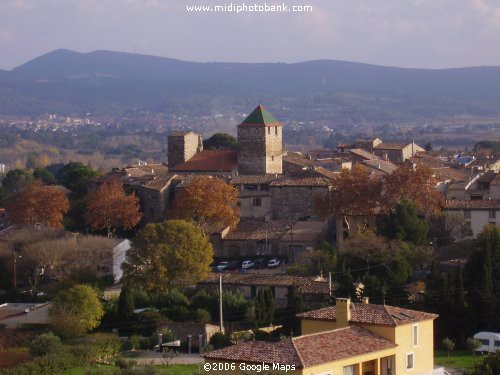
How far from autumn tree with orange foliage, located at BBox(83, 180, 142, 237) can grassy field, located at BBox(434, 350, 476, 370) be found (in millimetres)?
17588

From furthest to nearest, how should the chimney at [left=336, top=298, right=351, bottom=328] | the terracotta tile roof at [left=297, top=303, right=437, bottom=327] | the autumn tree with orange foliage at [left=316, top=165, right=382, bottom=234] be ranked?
1. the autumn tree with orange foliage at [left=316, top=165, right=382, bottom=234]
2. the chimney at [left=336, top=298, right=351, bottom=328]
3. the terracotta tile roof at [left=297, top=303, right=437, bottom=327]

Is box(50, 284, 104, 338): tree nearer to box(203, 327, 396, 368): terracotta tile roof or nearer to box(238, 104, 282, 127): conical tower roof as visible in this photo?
box(203, 327, 396, 368): terracotta tile roof

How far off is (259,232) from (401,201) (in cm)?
564

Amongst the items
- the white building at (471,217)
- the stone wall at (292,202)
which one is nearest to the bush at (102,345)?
the white building at (471,217)

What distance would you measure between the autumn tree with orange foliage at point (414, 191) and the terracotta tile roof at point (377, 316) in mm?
16085

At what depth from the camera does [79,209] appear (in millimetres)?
47625

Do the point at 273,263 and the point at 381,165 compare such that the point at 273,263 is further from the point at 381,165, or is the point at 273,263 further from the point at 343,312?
the point at 343,312

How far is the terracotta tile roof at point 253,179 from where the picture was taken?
45906mm

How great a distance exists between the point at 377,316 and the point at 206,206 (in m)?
19.5

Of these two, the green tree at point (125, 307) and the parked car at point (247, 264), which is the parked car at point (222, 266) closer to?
the parked car at point (247, 264)

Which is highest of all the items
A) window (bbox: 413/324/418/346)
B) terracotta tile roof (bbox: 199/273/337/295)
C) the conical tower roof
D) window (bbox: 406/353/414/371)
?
the conical tower roof

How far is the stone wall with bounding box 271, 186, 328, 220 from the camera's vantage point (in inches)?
1741

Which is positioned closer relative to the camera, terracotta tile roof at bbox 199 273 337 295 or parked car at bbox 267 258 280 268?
terracotta tile roof at bbox 199 273 337 295

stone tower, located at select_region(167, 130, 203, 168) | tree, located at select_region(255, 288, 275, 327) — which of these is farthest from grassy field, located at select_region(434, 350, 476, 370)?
stone tower, located at select_region(167, 130, 203, 168)
